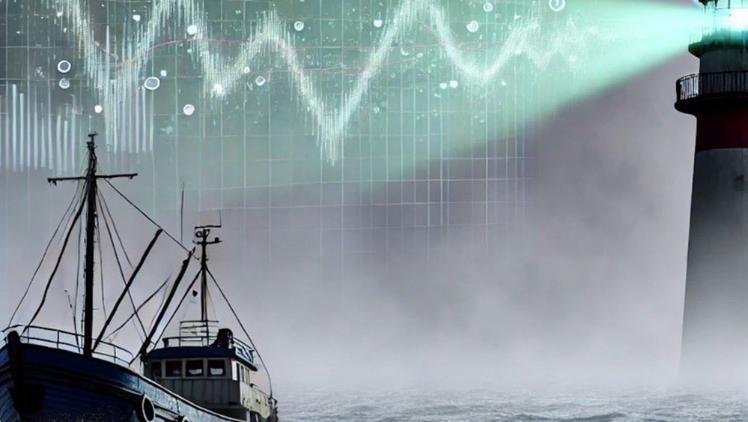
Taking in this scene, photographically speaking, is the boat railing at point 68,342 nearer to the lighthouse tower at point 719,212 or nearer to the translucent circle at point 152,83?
the translucent circle at point 152,83

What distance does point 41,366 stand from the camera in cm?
5803

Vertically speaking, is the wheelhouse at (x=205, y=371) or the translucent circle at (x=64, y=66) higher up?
the translucent circle at (x=64, y=66)

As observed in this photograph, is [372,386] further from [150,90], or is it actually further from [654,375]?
[150,90]

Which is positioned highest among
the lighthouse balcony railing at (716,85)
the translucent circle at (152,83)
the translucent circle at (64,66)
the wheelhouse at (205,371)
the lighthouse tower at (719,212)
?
the translucent circle at (64,66)

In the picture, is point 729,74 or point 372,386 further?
point 372,386

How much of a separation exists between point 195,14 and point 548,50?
2054 centimetres

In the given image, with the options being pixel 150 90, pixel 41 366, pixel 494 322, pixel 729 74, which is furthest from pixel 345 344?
pixel 41 366

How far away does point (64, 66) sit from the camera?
387 ft

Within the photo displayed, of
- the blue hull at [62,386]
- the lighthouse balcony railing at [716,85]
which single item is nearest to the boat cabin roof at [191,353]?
the blue hull at [62,386]

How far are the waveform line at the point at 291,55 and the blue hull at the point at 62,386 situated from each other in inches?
2326

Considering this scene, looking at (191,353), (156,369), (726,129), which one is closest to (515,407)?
(726,129)

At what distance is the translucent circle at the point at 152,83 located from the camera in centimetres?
11775
